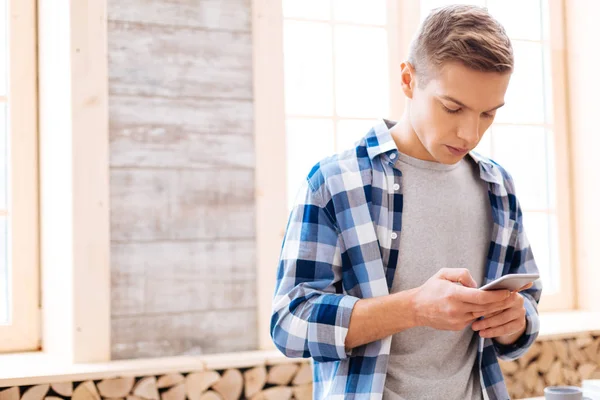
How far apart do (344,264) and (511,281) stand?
36 centimetres

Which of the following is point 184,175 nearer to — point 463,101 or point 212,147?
point 212,147

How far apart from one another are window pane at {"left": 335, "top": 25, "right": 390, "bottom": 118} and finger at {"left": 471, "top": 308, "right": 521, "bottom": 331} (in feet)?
6.07

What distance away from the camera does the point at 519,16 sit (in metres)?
3.76

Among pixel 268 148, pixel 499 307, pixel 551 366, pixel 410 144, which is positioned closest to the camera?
pixel 499 307

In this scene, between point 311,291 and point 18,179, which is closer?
point 311,291

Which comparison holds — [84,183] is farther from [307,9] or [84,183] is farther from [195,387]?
[307,9]

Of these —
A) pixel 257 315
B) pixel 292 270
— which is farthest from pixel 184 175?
pixel 292 270

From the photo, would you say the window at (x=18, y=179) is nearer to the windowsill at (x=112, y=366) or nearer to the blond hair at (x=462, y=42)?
the windowsill at (x=112, y=366)

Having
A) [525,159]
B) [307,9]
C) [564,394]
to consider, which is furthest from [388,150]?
[525,159]

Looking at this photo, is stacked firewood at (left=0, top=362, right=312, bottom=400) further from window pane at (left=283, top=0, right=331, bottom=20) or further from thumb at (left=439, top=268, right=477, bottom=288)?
window pane at (left=283, top=0, right=331, bottom=20)

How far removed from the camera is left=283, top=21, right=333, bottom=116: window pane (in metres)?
3.15

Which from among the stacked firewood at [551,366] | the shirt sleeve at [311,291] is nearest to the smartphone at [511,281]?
the shirt sleeve at [311,291]

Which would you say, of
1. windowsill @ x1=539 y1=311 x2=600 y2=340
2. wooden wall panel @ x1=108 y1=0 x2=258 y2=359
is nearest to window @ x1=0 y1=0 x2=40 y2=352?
wooden wall panel @ x1=108 y1=0 x2=258 y2=359

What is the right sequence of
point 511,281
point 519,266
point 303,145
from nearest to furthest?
point 511,281 → point 519,266 → point 303,145
